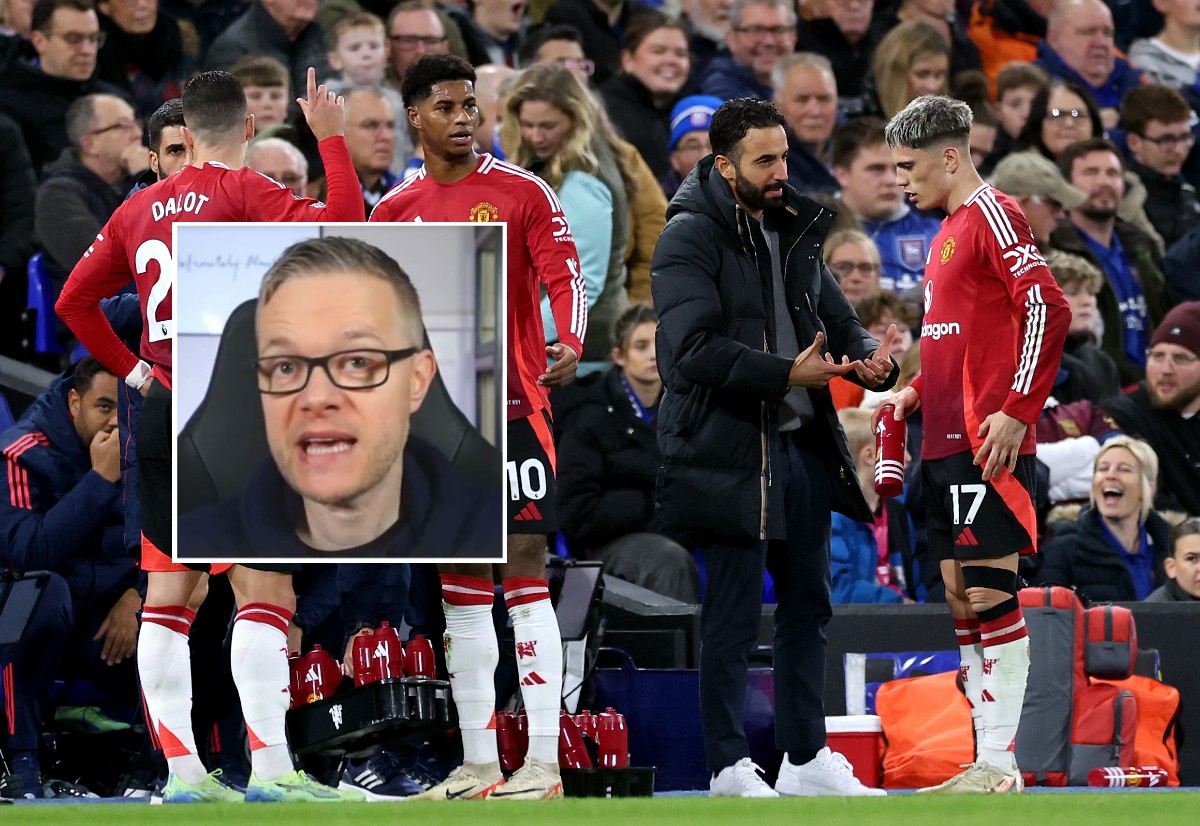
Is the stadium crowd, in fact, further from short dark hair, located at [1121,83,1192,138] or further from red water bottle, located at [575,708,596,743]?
red water bottle, located at [575,708,596,743]

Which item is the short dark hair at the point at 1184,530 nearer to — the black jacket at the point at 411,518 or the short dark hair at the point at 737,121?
the short dark hair at the point at 737,121

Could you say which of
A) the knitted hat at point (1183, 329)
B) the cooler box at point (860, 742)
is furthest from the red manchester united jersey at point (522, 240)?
the knitted hat at point (1183, 329)

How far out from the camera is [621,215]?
1049cm

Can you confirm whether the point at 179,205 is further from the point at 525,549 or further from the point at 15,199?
the point at 15,199

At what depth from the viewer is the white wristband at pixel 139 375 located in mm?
7574

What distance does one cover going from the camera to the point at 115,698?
9.11 meters

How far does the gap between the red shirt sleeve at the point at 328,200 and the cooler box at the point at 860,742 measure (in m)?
3.07

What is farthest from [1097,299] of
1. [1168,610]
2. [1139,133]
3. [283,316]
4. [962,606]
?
[283,316]

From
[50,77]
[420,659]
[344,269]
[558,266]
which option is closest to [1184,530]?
[420,659]

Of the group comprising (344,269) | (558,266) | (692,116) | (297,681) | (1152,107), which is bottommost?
(297,681)

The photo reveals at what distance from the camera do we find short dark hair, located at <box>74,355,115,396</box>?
353 inches

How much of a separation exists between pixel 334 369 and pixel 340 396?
0.29 feet

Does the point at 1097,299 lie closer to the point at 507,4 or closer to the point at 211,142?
the point at 507,4

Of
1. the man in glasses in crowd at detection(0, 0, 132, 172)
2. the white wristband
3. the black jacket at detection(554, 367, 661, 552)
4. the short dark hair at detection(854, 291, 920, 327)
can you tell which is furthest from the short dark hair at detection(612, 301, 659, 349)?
the man in glasses in crowd at detection(0, 0, 132, 172)
